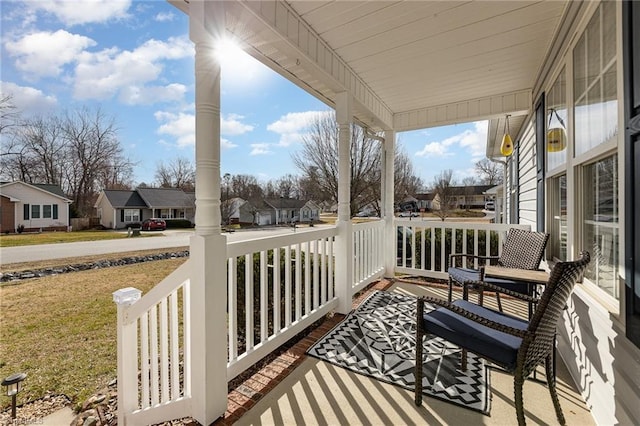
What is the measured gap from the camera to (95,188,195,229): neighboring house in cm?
2277

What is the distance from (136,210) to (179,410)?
2695 cm

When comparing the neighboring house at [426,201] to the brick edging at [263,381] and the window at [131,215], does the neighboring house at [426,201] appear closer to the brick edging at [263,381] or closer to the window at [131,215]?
the brick edging at [263,381]

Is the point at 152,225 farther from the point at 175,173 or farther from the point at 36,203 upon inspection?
the point at 36,203

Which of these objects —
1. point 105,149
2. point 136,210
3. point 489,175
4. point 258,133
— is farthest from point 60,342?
point 136,210

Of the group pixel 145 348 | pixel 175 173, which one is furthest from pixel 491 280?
pixel 175 173

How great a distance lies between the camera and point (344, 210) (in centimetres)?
328

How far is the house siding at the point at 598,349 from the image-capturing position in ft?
4.23

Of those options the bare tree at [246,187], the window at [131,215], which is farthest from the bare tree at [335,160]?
the window at [131,215]

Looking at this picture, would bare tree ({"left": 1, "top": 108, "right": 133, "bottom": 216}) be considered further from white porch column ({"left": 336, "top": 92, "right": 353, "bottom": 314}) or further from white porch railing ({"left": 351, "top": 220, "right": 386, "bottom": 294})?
white porch railing ({"left": 351, "top": 220, "right": 386, "bottom": 294})

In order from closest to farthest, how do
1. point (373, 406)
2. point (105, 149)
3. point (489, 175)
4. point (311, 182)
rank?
point (373, 406) → point (311, 182) → point (105, 149) → point (489, 175)

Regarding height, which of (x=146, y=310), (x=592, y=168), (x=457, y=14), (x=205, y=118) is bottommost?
(x=146, y=310)

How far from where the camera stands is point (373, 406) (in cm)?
181

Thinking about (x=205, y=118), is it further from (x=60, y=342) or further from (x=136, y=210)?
(x=136, y=210)

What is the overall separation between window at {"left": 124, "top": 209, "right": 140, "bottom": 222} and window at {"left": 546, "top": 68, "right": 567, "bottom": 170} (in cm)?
2780
